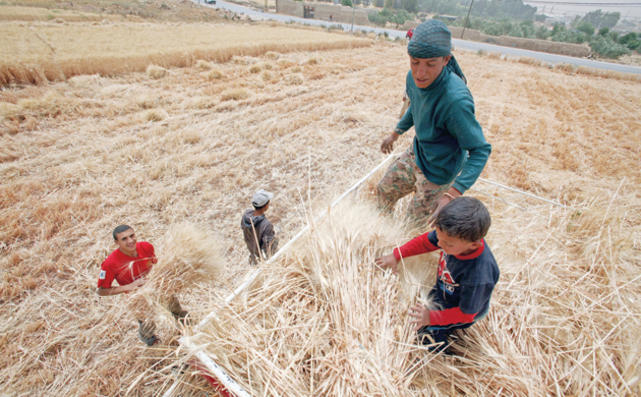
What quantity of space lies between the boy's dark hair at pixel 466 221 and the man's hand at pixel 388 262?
37cm

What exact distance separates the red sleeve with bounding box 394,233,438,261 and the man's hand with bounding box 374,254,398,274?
33mm

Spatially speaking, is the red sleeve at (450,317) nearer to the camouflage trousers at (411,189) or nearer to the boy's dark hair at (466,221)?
the boy's dark hair at (466,221)

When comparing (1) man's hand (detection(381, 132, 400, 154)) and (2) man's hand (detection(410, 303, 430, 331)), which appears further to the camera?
(1) man's hand (detection(381, 132, 400, 154))

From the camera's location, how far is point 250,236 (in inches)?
86.4

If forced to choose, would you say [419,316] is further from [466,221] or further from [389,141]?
[389,141]

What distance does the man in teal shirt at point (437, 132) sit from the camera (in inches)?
56.1

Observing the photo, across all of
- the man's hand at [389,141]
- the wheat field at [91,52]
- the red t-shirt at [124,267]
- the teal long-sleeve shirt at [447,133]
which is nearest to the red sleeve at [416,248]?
the teal long-sleeve shirt at [447,133]

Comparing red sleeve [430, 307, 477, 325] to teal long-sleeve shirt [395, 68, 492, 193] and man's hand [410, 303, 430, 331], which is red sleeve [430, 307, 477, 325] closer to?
man's hand [410, 303, 430, 331]

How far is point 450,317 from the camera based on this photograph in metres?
1.08

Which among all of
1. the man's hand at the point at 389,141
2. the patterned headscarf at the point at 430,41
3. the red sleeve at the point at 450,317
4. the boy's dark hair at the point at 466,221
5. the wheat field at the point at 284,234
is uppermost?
the patterned headscarf at the point at 430,41

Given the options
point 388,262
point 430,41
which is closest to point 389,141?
point 430,41

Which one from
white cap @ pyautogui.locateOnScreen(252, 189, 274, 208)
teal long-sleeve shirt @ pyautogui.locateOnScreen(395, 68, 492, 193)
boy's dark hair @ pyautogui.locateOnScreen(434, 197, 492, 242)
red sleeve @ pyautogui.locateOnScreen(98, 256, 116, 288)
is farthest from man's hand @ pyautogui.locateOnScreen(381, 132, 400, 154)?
red sleeve @ pyautogui.locateOnScreen(98, 256, 116, 288)

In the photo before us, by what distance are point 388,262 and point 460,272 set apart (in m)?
0.32

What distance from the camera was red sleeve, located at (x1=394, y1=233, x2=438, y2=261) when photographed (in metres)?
1.30
